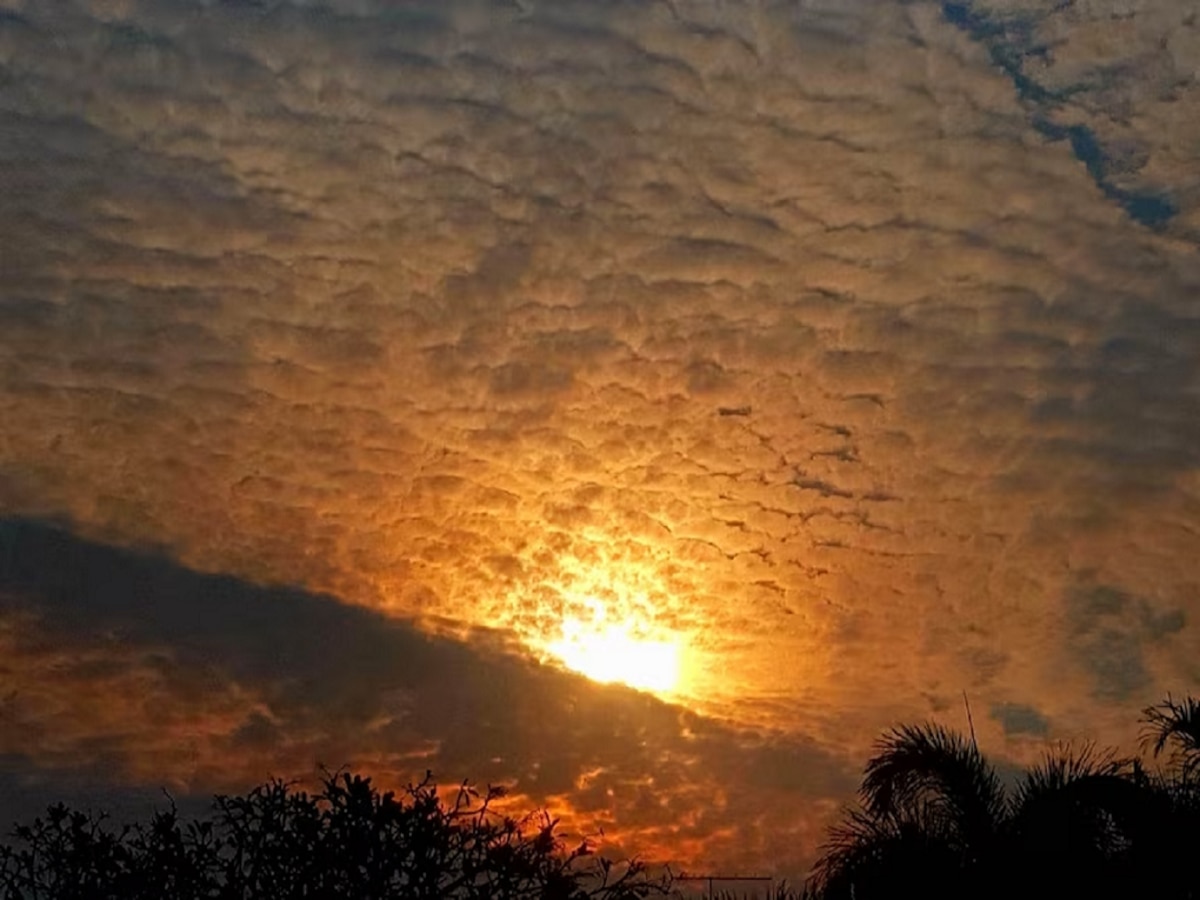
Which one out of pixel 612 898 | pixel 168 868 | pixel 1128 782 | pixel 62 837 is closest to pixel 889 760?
pixel 1128 782

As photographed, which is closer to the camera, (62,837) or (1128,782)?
(1128,782)

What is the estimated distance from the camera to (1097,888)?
13.8 meters

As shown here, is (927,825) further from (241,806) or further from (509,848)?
(241,806)

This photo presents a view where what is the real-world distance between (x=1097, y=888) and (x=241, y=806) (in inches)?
432

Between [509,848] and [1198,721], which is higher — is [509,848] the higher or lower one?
the lower one

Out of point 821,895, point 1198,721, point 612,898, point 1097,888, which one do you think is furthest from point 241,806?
point 1198,721

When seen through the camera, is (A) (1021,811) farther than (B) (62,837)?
No

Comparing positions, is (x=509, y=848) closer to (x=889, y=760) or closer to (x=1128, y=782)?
(x=889, y=760)

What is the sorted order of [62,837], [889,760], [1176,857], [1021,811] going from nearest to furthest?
1. [1176,857]
2. [1021,811]
3. [889,760]
4. [62,837]

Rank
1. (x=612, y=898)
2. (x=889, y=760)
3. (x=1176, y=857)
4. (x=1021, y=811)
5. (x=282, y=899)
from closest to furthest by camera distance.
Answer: (x=1176, y=857)
(x=1021, y=811)
(x=889, y=760)
(x=282, y=899)
(x=612, y=898)

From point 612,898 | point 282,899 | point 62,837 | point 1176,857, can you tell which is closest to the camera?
point 1176,857

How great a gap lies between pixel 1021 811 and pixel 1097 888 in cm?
123

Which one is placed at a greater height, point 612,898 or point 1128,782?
point 1128,782

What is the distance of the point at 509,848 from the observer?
1791cm
